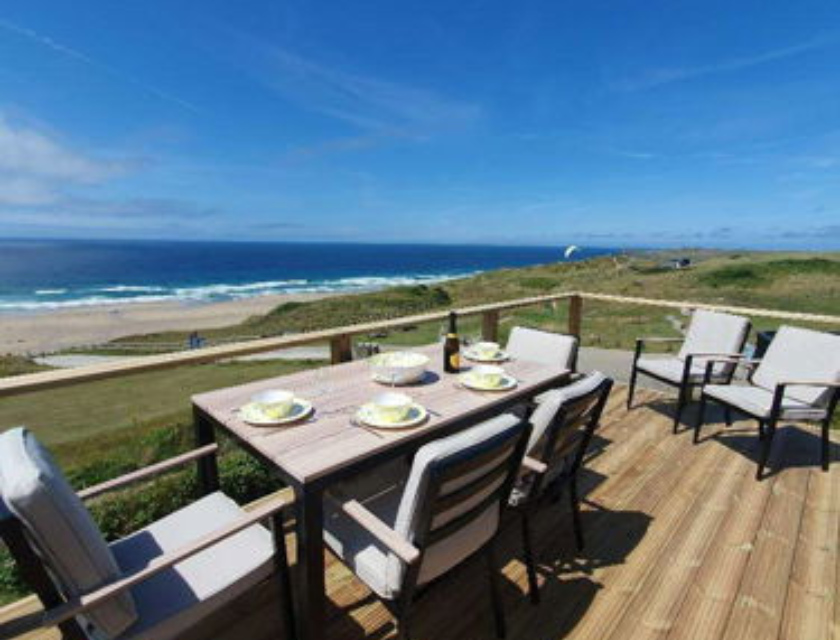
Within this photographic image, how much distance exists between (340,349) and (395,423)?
119 cm

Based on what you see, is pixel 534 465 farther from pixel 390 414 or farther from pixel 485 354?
pixel 485 354

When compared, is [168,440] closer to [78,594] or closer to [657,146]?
[78,594]

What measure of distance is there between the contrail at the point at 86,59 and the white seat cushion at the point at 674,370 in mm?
8391

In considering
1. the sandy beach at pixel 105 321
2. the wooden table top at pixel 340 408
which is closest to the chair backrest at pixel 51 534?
the wooden table top at pixel 340 408

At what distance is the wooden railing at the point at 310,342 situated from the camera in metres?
1.74

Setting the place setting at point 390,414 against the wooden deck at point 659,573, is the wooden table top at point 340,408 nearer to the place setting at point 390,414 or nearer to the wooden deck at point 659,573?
the place setting at point 390,414

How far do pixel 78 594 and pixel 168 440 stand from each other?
233 cm

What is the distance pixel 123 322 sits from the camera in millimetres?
23031

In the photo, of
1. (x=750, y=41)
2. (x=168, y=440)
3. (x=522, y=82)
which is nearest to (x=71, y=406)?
(x=168, y=440)

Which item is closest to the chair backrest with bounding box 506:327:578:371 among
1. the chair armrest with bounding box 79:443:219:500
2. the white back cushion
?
the white back cushion

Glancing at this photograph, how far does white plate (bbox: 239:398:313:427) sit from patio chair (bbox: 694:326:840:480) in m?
2.97

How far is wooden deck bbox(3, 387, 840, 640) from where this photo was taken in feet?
5.53

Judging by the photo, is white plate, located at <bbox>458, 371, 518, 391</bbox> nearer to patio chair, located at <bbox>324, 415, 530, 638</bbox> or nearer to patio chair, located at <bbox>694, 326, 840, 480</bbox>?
patio chair, located at <bbox>324, 415, 530, 638</bbox>

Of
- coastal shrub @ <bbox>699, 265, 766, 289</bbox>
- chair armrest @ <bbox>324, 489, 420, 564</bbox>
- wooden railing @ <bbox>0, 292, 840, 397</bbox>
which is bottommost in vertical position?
coastal shrub @ <bbox>699, 265, 766, 289</bbox>
